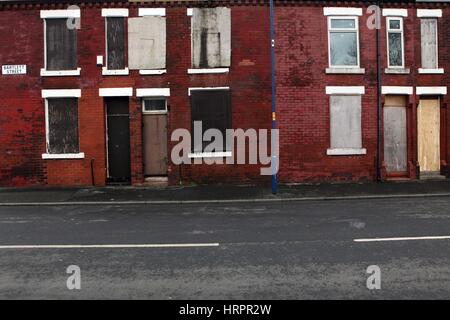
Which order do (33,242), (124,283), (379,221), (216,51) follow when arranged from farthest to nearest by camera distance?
(216,51), (379,221), (33,242), (124,283)

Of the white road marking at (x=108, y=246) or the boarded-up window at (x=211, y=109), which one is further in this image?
the boarded-up window at (x=211, y=109)

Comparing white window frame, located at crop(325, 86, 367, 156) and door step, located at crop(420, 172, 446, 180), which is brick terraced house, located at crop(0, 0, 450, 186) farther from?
door step, located at crop(420, 172, 446, 180)

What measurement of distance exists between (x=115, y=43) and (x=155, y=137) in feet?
11.9

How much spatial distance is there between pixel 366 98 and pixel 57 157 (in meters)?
11.3

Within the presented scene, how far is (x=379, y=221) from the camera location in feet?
30.4

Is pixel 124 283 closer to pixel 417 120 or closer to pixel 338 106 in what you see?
pixel 338 106

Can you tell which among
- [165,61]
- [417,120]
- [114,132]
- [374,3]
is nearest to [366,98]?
[417,120]

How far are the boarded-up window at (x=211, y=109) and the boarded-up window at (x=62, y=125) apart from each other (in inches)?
169

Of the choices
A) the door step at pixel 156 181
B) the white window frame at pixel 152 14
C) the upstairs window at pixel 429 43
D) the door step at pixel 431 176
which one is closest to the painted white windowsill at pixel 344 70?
the upstairs window at pixel 429 43

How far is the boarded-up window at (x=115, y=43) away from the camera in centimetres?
1589

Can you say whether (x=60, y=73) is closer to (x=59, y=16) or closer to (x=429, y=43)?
(x=59, y=16)

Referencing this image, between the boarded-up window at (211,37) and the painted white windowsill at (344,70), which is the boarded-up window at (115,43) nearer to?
the boarded-up window at (211,37)

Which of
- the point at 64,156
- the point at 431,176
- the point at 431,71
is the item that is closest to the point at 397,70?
the point at 431,71

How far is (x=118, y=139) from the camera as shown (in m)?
16.2
